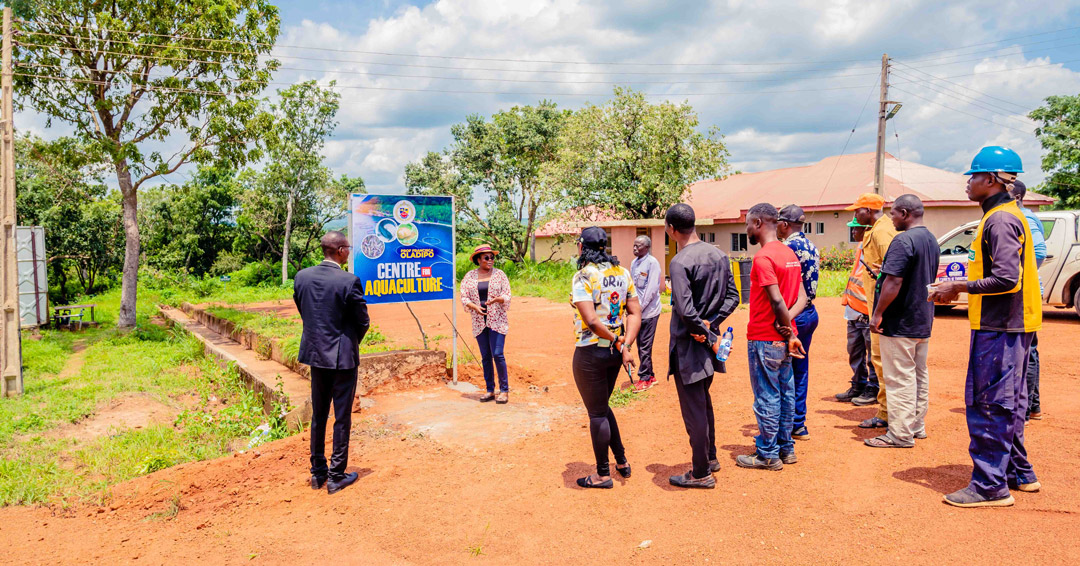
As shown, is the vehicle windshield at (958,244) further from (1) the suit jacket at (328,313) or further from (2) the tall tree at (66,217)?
(2) the tall tree at (66,217)

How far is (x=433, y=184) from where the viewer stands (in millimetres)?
26391

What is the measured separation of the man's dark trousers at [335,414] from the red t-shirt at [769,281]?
2845mm

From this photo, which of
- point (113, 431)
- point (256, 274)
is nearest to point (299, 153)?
point (256, 274)

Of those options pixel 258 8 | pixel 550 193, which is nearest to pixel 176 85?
pixel 258 8

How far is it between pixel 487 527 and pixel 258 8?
15061 millimetres

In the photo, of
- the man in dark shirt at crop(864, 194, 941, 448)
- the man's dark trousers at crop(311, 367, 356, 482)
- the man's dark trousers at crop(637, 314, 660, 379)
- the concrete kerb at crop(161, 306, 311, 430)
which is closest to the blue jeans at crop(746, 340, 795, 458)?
the man in dark shirt at crop(864, 194, 941, 448)

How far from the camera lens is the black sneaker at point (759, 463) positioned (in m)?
4.22

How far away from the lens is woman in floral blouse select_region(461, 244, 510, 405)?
6.50m

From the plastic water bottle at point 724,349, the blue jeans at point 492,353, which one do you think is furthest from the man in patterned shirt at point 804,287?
the blue jeans at point 492,353

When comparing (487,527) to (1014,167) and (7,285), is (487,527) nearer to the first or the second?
(1014,167)

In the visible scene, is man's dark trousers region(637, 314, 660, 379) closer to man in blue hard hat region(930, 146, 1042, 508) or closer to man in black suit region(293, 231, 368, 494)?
man in black suit region(293, 231, 368, 494)

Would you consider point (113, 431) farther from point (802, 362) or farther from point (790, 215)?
point (790, 215)

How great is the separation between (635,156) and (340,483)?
17313 millimetres

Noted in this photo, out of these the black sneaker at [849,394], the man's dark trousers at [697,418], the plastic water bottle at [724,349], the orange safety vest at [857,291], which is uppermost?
the orange safety vest at [857,291]
